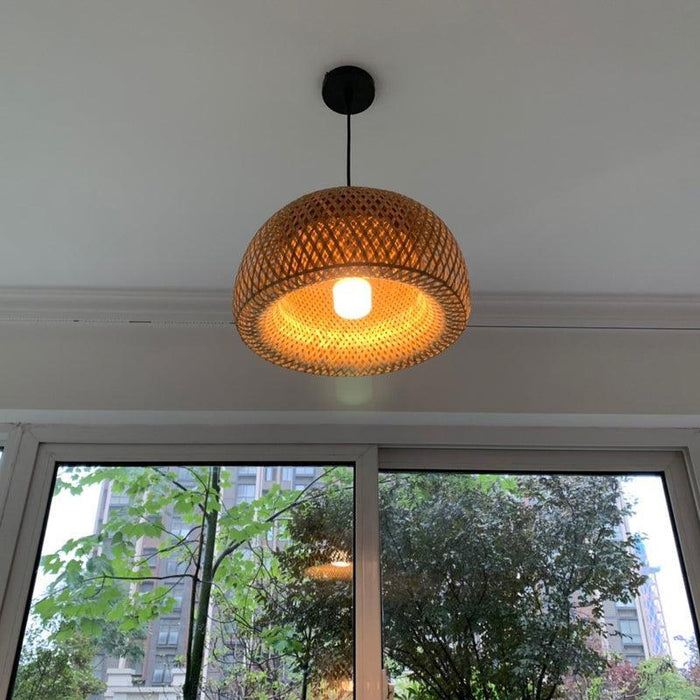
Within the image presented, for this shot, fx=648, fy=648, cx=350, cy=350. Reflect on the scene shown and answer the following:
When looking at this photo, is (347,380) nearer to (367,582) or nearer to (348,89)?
(367,582)

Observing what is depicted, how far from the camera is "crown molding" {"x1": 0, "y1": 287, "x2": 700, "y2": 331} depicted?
2.13 metres

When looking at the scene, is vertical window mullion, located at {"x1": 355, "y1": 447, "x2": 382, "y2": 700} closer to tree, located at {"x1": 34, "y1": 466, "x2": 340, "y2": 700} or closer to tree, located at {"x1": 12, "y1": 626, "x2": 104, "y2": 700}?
tree, located at {"x1": 34, "y1": 466, "x2": 340, "y2": 700}

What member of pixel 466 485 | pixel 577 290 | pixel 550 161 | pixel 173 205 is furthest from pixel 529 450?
pixel 173 205

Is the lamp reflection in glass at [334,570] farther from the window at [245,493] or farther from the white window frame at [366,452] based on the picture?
the window at [245,493]

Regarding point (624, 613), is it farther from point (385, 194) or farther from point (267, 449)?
point (385, 194)

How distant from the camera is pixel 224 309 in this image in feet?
7.13

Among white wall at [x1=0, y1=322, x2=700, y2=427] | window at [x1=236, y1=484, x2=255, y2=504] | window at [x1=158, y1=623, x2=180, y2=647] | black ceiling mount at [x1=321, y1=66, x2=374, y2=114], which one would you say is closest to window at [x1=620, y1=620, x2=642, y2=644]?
white wall at [x1=0, y1=322, x2=700, y2=427]

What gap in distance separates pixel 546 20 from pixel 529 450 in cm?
142

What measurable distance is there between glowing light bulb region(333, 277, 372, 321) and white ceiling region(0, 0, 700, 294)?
0.52m

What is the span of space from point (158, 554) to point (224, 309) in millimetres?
825

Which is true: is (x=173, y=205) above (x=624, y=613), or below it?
above

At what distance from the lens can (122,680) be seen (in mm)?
1945

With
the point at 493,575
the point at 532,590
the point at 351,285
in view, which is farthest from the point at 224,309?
the point at 532,590

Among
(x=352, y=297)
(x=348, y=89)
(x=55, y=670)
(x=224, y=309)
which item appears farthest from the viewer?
(x=224, y=309)
